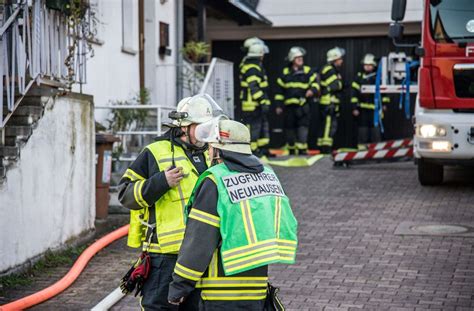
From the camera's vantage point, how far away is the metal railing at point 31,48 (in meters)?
8.67

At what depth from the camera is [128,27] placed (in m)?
15.5

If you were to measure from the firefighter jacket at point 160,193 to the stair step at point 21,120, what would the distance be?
3.61 m

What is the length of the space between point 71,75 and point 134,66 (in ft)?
19.1

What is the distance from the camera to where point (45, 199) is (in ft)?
30.2

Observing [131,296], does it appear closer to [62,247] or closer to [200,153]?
[62,247]

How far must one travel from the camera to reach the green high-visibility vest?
4.56m

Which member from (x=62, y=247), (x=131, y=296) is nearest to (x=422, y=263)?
(x=131, y=296)

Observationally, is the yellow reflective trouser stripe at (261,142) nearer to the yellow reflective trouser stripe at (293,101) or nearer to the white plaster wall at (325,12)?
the yellow reflective trouser stripe at (293,101)

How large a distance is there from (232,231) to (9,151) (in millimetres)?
4464

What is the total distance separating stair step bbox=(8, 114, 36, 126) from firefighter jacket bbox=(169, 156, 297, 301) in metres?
4.67

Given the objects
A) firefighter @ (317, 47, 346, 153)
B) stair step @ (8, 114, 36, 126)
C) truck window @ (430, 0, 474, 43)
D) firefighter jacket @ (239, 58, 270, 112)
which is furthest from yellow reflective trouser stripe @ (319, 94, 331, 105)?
stair step @ (8, 114, 36, 126)

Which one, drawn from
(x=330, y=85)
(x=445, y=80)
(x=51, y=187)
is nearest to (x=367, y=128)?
(x=330, y=85)

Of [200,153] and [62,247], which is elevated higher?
[200,153]

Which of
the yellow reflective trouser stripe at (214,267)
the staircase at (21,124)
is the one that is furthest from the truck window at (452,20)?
the yellow reflective trouser stripe at (214,267)
